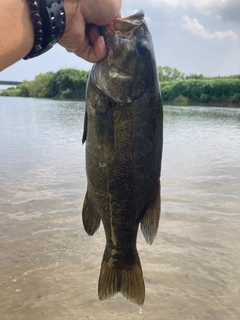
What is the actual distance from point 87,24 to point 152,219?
1.30m

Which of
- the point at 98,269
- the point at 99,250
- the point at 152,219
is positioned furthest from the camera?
the point at 99,250

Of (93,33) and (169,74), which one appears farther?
(169,74)

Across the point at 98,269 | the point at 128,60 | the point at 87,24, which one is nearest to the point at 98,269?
the point at 98,269

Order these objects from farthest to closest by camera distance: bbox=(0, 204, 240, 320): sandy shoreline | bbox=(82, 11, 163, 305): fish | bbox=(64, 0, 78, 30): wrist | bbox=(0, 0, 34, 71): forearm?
bbox=(0, 204, 240, 320): sandy shoreline < bbox=(82, 11, 163, 305): fish < bbox=(64, 0, 78, 30): wrist < bbox=(0, 0, 34, 71): forearm

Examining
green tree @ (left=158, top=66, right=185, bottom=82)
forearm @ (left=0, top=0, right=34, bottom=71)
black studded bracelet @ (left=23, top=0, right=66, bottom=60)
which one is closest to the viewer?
forearm @ (left=0, top=0, right=34, bottom=71)

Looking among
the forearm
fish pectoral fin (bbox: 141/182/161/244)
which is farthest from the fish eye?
fish pectoral fin (bbox: 141/182/161/244)

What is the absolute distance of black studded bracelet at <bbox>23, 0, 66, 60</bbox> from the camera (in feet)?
6.08

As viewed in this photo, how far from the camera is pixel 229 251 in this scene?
4.59m

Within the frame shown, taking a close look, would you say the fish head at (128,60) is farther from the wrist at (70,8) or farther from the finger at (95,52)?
the wrist at (70,8)

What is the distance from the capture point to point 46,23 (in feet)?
6.26

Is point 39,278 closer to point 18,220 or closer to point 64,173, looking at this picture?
point 18,220

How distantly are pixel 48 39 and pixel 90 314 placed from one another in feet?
8.24

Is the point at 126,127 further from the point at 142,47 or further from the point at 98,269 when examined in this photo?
the point at 98,269

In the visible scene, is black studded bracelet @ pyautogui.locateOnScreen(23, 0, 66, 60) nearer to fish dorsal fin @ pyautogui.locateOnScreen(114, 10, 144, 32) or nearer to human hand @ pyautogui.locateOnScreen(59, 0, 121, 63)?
human hand @ pyautogui.locateOnScreen(59, 0, 121, 63)
